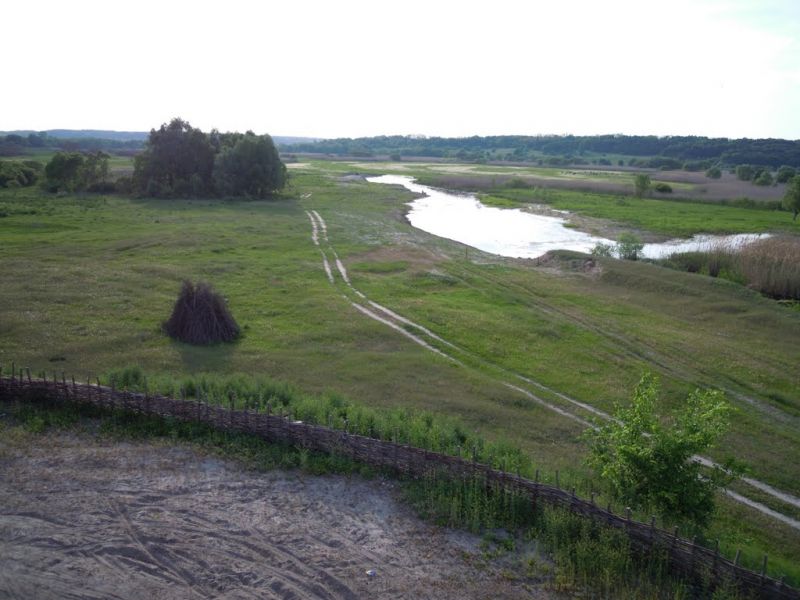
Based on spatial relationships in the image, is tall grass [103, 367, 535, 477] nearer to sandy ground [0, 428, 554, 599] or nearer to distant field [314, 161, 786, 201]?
sandy ground [0, 428, 554, 599]

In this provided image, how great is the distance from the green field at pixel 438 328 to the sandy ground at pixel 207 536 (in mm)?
5338

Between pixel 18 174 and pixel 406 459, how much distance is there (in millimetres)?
84687

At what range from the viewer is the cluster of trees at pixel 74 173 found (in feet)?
250

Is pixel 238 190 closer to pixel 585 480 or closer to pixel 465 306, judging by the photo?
pixel 465 306

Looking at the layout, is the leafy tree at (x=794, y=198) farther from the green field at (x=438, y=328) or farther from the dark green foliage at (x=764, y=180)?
the green field at (x=438, y=328)

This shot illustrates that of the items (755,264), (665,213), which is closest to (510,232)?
(665,213)

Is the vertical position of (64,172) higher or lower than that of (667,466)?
higher

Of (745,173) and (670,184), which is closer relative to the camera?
(670,184)

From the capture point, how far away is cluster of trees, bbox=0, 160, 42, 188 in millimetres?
79250

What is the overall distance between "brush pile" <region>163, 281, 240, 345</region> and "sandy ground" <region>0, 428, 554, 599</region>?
Result: 11.5 metres

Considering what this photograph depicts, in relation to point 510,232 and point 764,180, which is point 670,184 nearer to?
point 764,180

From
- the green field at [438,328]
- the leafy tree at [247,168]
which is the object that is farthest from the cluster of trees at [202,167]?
the green field at [438,328]

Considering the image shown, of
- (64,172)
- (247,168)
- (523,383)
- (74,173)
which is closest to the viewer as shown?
(523,383)

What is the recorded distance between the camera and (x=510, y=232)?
70250 millimetres
